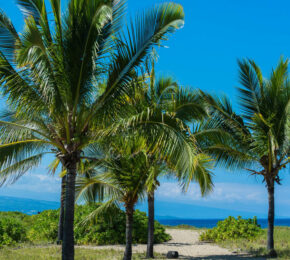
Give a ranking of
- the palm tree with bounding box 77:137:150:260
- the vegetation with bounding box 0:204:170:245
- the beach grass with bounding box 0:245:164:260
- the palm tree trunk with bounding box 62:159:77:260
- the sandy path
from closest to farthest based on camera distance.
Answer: the palm tree trunk with bounding box 62:159:77:260 < the palm tree with bounding box 77:137:150:260 < the beach grass with bounding box 0:245:164:260 < the sandy path < the vegetation with bounding box 0:204:170:245

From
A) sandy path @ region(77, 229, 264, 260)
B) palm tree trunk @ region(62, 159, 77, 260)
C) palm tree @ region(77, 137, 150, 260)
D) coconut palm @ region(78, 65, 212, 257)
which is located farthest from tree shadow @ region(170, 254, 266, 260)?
palm tree trunk @ region(62, 159, 77, 260)

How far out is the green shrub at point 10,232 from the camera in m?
15.5

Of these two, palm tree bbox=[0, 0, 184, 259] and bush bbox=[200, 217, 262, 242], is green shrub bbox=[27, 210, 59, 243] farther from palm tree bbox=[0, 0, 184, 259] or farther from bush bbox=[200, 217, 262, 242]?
palm tree bbox=[0, 0, 184, 259]

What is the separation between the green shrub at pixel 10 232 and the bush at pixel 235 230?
367 inches

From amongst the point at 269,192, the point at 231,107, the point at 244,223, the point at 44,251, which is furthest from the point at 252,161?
the point at 44,251

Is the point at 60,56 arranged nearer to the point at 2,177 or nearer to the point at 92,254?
the point at 2,177

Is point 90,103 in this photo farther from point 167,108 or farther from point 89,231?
point 89,231

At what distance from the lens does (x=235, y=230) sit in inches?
706

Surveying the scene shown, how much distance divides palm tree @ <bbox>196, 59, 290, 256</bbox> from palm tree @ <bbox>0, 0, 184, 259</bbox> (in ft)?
17.7

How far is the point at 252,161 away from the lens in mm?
14398

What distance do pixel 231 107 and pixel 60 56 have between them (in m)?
7.99

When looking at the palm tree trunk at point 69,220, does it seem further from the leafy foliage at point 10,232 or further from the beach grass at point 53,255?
the leafy foliage at point 10,232

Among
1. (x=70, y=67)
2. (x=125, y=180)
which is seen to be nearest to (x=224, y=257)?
(x=125, y=180)

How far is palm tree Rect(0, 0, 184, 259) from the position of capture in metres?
8.30
